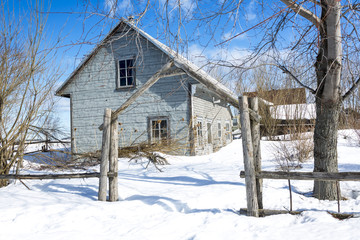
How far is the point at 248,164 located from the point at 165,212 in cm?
156

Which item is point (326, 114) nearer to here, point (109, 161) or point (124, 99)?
point (109, 161)

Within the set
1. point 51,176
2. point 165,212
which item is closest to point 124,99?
point 51,176

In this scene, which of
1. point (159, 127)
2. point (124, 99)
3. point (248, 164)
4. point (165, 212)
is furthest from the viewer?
point (124, 99)

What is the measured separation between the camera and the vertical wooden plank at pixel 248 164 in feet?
15.5

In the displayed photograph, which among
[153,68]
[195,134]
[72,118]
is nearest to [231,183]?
[195,134]

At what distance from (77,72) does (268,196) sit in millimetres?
11589

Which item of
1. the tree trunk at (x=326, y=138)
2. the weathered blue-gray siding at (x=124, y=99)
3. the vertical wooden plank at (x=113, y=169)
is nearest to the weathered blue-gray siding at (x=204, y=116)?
the weathered blue-gray siding at (x=124, y=99)

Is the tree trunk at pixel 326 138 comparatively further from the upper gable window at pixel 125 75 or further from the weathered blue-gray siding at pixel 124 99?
the upper gable window at pixel 125 75

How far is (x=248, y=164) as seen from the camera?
15.6ft

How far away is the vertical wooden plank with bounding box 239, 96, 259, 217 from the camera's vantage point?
4.72 meters

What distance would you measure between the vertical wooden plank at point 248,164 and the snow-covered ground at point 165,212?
26 centimetres

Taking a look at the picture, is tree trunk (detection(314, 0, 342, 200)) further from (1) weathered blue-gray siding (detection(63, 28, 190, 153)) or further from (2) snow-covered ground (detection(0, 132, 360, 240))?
(1) weathered blue-gray siding (detection(63, 28, 190, 153))

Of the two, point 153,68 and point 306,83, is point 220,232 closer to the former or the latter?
point 306,83

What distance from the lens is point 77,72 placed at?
47.8 ft
